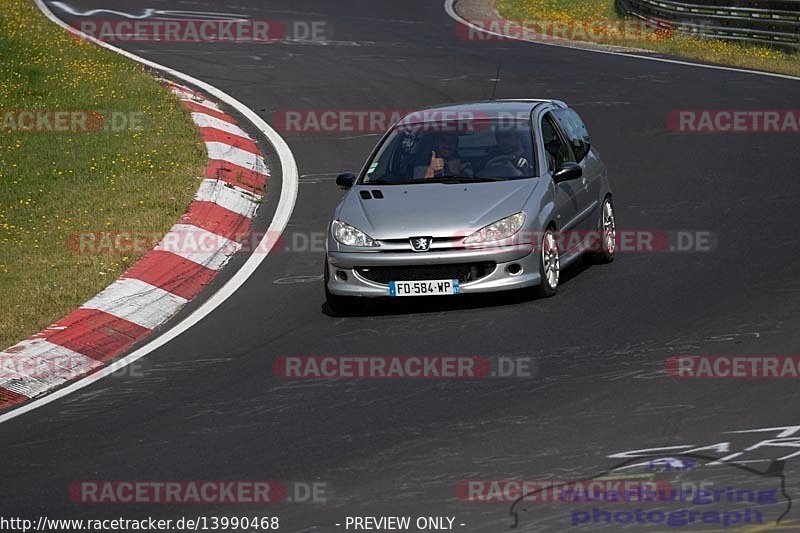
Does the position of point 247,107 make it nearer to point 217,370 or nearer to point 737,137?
point 737,137

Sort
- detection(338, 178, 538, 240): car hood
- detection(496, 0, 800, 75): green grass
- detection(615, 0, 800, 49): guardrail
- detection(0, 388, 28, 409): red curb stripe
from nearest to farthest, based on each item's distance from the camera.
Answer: detection(0, 388, 28, 409): red curb stripe → detection(338, 178, 538, 240): car hood → detection(496, 0, 800, 75): green grass → detection(615, 0, 800, 49): guardrail

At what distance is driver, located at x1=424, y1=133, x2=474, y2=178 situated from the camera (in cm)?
1170

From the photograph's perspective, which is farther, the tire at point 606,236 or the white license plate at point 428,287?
the tire at point 606,236

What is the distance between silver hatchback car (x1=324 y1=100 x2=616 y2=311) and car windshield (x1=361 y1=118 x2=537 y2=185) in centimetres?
1

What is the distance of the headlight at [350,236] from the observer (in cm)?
1098

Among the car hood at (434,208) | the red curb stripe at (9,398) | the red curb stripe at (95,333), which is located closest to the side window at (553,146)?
the car hood at (434,208)

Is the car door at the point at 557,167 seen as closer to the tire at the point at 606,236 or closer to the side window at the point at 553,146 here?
the side window at the point at 553,146

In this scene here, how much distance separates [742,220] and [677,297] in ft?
9.75

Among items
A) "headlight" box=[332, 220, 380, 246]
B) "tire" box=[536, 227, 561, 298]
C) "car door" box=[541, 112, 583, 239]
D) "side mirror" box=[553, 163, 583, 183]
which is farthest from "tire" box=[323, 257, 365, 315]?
"side mirror" box=[553, 163, 583, 183]

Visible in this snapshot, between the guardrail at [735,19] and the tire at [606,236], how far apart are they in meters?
14.1

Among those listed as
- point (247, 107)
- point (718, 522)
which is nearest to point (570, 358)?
point (718, 522)

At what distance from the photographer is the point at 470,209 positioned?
10992 millimetres

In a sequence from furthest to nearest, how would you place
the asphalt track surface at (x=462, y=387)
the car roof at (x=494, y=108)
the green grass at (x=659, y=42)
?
1. the green grass at (x=659, y=42)
2. the car roof at (x=494, y=108)
3. the asphalt track surface at (x=462, y=387)

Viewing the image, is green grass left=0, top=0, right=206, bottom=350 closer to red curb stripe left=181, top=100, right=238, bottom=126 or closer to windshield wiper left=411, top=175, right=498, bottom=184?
red curb stripe left=181, top=100, right=238, bottom=126
